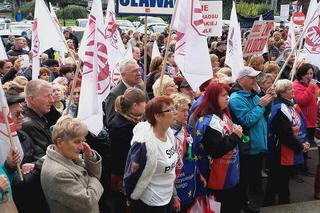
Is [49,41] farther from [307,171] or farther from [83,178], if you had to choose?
[307,171]

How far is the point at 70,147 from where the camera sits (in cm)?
305

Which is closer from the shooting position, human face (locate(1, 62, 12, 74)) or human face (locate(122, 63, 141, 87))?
human face (locate(122, 63, 141, 87))

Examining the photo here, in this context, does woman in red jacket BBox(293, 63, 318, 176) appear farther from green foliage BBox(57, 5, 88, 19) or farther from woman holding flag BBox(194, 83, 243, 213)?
green foliage BBox(57, 5, 88, 19)

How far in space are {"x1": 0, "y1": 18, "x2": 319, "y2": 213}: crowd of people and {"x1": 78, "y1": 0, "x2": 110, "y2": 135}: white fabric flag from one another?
19 centimetres

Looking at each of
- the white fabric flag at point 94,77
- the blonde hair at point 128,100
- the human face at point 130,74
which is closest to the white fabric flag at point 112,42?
the human face at point 130,74

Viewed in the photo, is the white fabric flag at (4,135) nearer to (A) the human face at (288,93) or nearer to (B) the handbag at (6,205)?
(B) the handbag at (6,205)

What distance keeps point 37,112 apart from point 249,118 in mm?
2298

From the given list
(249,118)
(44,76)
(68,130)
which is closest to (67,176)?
(68,130)

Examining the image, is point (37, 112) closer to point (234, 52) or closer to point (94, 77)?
point (94, 77)

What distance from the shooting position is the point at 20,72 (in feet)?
25.5

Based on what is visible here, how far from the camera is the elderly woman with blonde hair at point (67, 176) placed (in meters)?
2.98

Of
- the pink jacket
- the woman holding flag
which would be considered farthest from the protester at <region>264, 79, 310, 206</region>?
the pink jacket

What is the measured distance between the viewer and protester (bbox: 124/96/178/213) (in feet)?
11.2

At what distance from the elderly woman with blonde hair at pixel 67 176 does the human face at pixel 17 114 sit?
0.51 metres
